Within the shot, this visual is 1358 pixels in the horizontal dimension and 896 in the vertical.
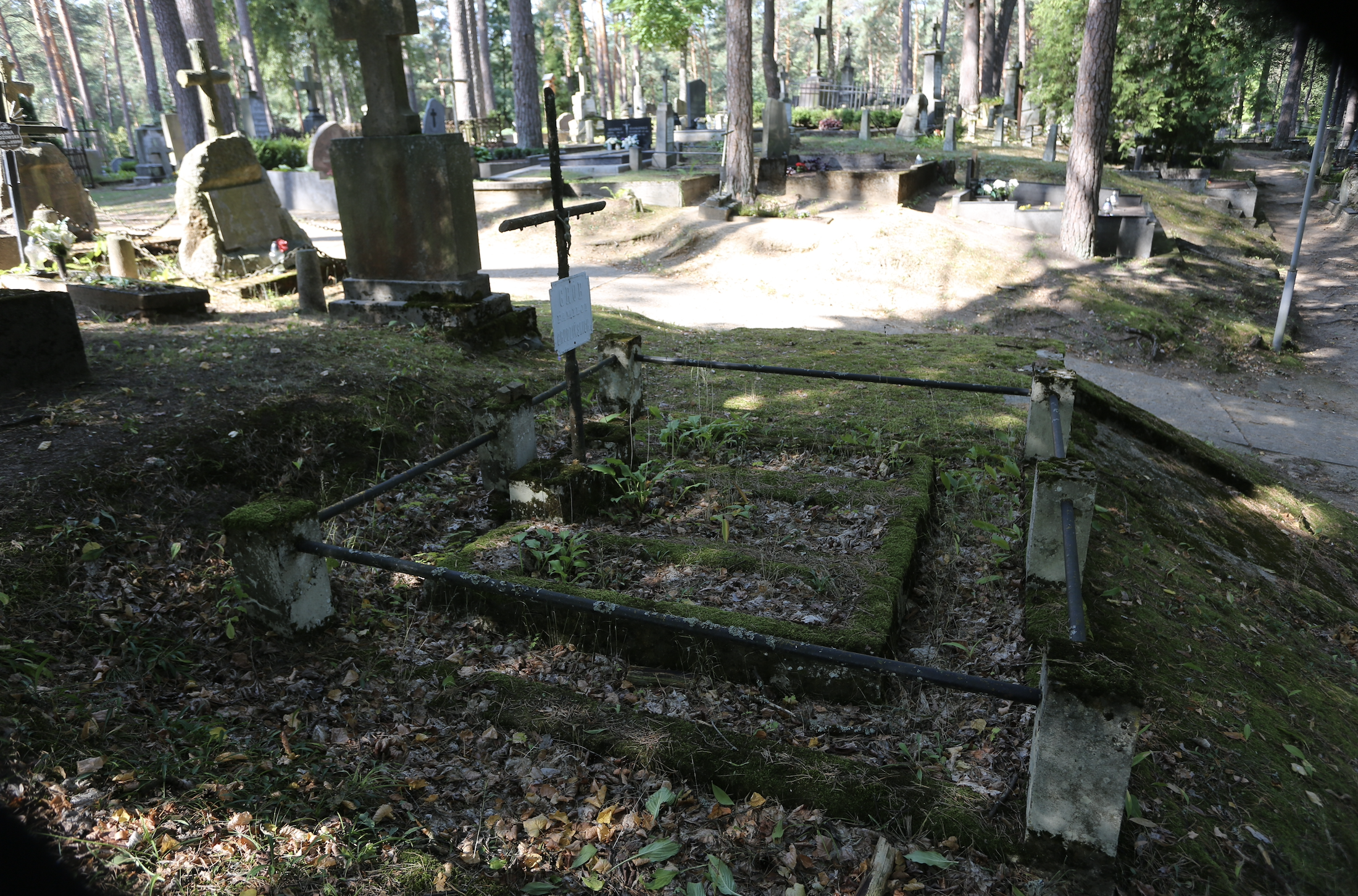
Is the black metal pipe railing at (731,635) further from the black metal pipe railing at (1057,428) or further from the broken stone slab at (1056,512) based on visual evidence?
the black metal pipe railing at (1057,428)

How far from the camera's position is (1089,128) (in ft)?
48.6

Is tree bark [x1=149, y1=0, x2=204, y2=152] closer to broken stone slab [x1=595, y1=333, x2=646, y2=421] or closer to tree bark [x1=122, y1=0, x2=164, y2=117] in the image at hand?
tree bark [x1=122, y1=0, x2=164, y2=117]

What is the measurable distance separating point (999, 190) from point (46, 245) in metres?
17.6

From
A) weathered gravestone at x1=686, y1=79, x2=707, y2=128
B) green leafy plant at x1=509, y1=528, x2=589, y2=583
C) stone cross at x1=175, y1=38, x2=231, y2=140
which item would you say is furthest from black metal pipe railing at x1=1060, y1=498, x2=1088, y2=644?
weathered gravestone at x1=686, y1=79, x2=707, y2=128

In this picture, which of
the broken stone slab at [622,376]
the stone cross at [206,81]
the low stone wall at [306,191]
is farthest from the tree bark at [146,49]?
the broken stone slab at [622,376]

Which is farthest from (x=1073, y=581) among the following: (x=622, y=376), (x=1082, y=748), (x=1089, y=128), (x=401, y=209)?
(x=1089, y=128)

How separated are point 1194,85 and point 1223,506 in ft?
66.5

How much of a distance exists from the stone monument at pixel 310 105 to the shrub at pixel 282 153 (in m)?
3.73

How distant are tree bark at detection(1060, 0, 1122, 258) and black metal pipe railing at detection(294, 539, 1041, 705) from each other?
15153 millimetres

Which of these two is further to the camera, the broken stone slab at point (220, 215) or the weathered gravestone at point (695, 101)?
the weathered gravestone at point (695, 101)

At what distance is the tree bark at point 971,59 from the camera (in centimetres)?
3020

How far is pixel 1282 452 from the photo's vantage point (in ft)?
29.1

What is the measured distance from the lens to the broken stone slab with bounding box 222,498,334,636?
3.46m

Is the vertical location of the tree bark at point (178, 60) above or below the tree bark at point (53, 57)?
below
